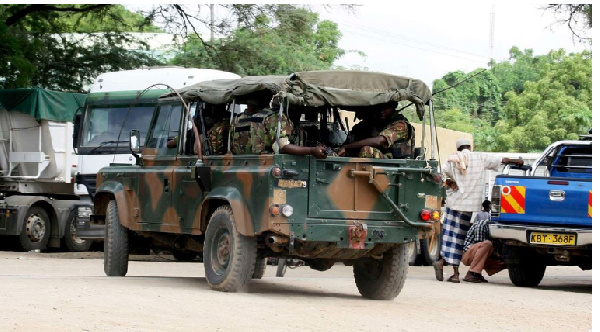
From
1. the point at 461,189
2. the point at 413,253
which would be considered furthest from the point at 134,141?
the point at 413,253

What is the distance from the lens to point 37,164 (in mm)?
21922

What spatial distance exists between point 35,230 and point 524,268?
10.2 meters

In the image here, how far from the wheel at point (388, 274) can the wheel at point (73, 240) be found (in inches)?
420

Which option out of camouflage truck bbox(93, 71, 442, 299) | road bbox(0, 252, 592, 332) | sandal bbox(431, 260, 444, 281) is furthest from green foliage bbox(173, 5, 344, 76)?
camouflage truck bbox(93, 71, 442, 299)

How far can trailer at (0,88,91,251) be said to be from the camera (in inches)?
859

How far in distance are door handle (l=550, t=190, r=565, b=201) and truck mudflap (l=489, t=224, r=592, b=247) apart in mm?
Answer: 362

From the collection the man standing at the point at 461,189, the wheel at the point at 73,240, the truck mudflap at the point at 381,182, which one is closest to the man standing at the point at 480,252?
the man standing at the point at 461,189

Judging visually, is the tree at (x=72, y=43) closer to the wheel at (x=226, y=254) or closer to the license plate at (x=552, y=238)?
the license plate at (x=552, y=238)

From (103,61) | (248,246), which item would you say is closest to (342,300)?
(248,246)

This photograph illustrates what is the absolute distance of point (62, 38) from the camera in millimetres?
27922

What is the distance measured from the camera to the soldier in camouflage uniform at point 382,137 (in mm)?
11828

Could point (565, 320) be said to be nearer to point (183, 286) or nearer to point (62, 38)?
point (183, 286)

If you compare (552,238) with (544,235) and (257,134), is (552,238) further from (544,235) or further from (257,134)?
(257,134)

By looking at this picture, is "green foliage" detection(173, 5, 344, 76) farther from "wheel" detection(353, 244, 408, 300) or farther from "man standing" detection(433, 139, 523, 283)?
"wheel" detection(353, 244, 408, 300)
